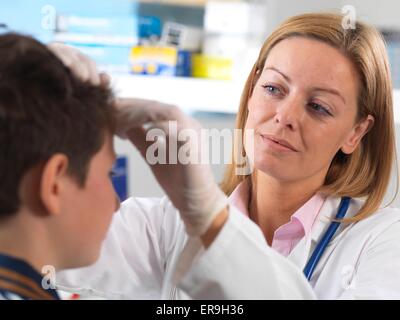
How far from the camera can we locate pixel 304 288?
609 mm

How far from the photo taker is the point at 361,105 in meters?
0.77

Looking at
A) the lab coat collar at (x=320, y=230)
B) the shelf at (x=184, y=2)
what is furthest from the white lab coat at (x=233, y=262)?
the shelf at (x=184, y=2)

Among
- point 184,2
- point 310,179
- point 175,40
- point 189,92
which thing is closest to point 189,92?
point 189,92

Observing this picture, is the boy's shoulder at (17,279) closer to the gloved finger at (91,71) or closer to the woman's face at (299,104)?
the gloved finger at (91,71)

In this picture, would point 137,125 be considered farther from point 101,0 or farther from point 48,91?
point 101,0

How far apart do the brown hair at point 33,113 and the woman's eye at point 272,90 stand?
0.25m

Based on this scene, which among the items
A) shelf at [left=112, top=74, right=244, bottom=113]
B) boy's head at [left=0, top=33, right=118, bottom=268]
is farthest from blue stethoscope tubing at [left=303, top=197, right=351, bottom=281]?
shelf at [left=112, top=74, right=244, bottom=113]

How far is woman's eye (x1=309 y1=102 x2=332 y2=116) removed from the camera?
0.73 metres

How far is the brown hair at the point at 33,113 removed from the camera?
0.53m

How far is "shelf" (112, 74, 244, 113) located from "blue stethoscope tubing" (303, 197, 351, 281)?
0.44 m

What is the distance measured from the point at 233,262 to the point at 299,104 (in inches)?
9.3

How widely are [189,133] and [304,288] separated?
0.64 feet

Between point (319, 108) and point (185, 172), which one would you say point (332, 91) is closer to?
point (319, 108)

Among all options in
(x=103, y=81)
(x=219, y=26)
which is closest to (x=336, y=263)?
(x=103, y=81)
